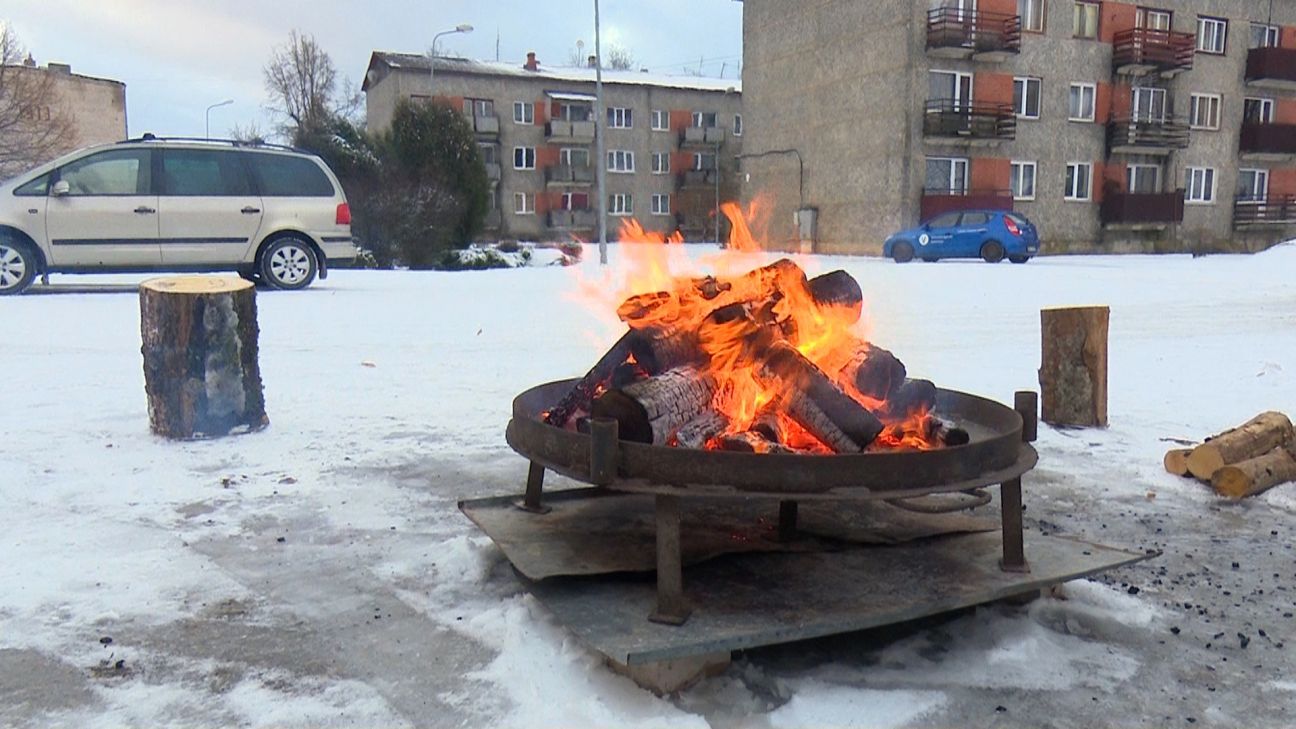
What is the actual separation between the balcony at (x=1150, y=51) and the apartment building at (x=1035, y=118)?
2.5 inches

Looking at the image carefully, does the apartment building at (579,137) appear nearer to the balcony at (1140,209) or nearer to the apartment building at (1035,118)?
the apartment building at (1035,118)

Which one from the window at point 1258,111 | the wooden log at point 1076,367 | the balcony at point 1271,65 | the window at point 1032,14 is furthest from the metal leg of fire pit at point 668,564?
the window at point 1258,111

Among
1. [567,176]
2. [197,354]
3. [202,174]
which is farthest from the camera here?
[567,176]

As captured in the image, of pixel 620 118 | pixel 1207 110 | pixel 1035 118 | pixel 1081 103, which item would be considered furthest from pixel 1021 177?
pixel 620 118

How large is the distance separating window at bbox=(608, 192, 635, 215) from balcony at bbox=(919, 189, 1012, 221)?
2735 centimetres

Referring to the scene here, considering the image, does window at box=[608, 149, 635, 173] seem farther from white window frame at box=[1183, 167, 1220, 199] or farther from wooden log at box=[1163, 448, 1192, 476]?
wooden log at box=[1163, 448, 1192, 476]

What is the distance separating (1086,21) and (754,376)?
115 feet

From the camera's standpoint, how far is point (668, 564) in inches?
112

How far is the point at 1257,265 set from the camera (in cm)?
2081

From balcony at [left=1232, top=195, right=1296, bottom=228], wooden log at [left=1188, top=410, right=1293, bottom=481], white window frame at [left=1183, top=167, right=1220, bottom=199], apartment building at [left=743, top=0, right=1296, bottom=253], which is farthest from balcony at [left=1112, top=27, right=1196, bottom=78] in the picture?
wooden log at [left=1188, top=410, right=1293, bottom=481]

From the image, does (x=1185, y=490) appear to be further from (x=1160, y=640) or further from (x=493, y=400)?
(x=493, y=400)

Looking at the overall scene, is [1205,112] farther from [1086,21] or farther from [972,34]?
[972,34]

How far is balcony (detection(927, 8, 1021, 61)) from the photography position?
29.8 meters

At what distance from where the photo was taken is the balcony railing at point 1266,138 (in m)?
35.9
